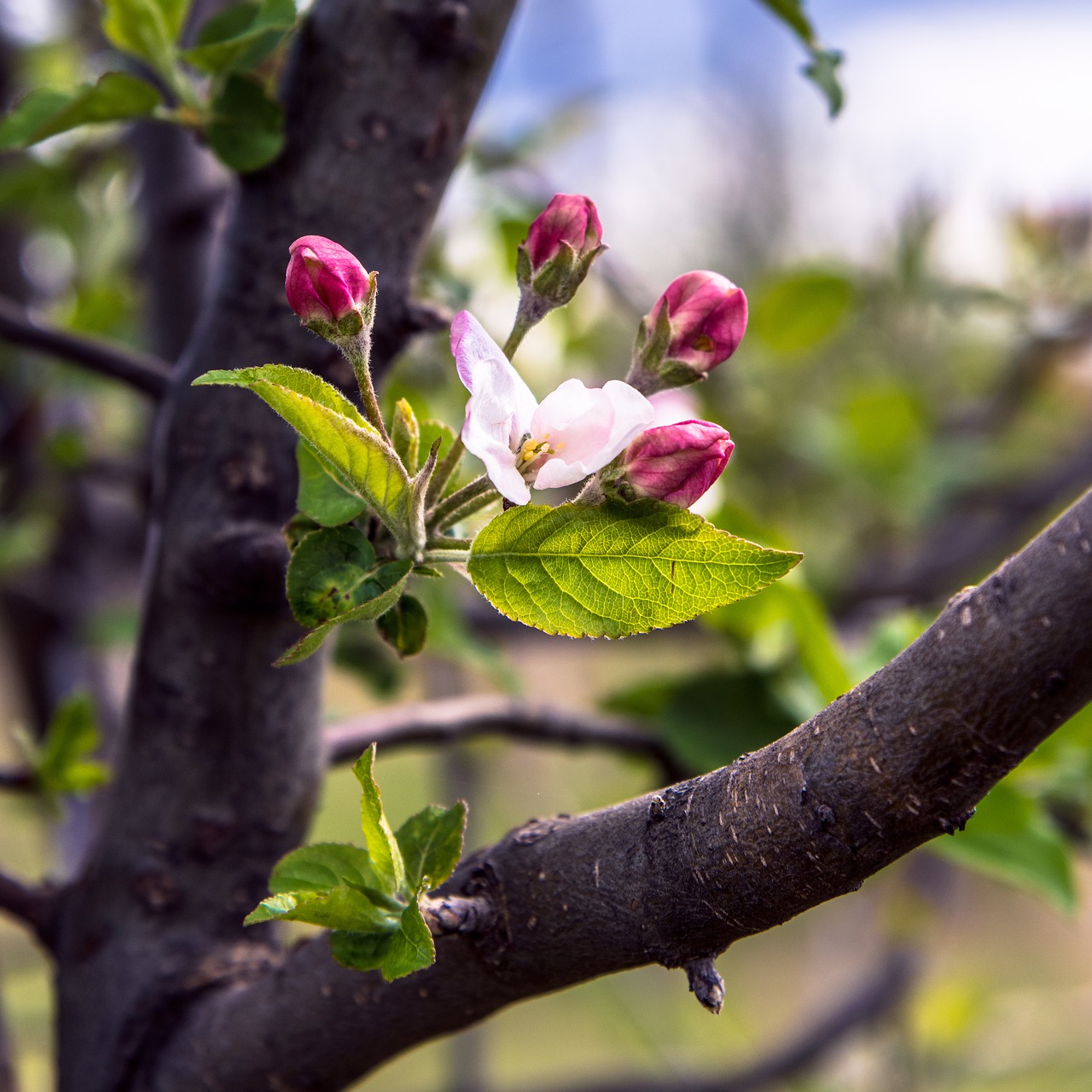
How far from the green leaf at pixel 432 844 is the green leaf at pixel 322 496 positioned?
0.10 metres

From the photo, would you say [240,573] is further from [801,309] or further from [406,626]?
[801,309]

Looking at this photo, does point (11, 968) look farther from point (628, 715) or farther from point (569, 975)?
point (569, 975)

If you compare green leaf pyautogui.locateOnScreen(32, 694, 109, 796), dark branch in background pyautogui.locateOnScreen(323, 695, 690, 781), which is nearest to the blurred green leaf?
dark branch in background pyautogui.locateOnScreen(323, 695, 690, 781)

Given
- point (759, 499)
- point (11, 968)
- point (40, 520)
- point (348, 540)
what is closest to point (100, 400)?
point (40, 520)

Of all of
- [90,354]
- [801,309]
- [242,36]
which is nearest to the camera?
[242,36]

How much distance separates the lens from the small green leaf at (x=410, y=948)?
31cm

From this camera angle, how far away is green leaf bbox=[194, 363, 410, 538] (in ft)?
0.92

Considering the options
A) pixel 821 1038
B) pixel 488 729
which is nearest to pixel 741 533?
pixel 488 729

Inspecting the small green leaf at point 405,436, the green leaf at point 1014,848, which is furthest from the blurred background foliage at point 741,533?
the small green leaf at point 405,436

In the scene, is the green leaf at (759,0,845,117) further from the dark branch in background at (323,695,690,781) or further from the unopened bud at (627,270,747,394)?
the dark branch in background at (323,695,690,781)

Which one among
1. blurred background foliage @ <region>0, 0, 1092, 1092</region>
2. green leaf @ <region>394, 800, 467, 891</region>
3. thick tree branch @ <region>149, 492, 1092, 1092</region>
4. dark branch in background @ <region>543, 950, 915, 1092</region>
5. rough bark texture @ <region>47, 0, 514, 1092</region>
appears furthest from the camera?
dark branch in background @ <region>543, 950, 915, 1092</region>

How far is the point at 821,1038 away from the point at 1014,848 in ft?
3.13

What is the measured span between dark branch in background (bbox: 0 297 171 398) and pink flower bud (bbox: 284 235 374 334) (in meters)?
0.24

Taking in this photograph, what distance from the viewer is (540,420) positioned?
32cm
